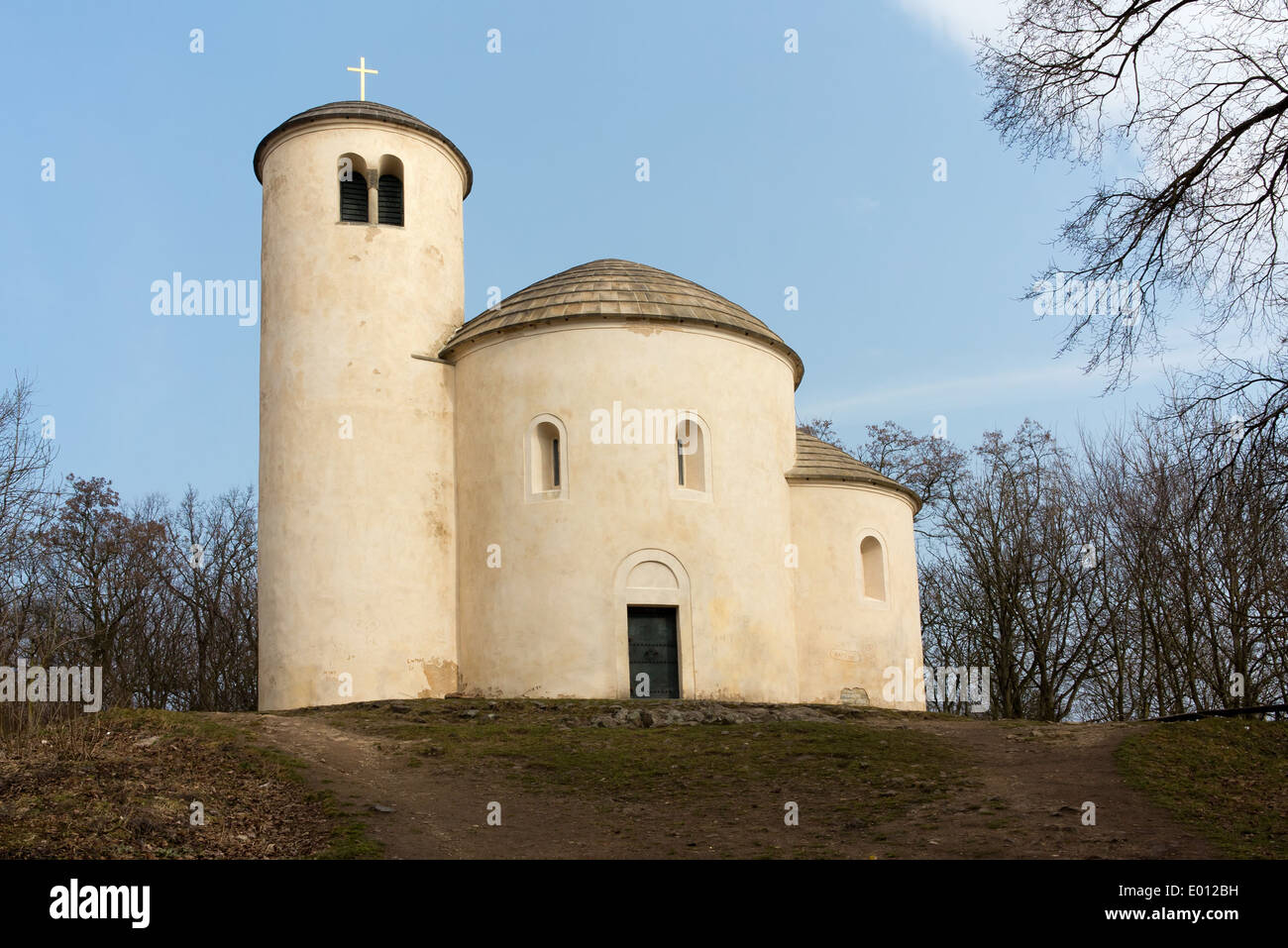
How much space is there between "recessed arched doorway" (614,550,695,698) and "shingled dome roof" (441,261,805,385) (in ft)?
15.3

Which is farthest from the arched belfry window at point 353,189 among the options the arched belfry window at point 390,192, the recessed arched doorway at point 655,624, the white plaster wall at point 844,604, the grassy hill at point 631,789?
the grassy hill at point 631,789

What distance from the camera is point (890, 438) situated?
136 ft

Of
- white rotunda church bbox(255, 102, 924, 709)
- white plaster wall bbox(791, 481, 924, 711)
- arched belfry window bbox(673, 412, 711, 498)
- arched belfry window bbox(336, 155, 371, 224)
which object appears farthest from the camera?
arched belfry window bbox(336, 155, 371, 224)

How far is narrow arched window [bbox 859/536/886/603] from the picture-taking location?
84.6 feet

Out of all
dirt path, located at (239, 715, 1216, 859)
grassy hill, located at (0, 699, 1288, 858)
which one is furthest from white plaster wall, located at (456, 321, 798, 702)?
dirt path, located at (239, 715, 1216, 859)

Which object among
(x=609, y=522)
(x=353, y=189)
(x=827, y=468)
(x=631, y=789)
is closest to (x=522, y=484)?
(x=609, y=522)

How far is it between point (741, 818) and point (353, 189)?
17.1 metres

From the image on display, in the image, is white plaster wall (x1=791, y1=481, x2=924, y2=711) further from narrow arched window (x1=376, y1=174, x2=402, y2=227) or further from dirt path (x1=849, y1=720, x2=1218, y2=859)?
narrow arched window (x1=376, y1=174, x2=402, y2=227)

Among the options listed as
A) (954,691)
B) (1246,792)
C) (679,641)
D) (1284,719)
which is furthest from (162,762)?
(954,691)

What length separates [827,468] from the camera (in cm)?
2558

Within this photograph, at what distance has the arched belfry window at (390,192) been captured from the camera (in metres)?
25.7
